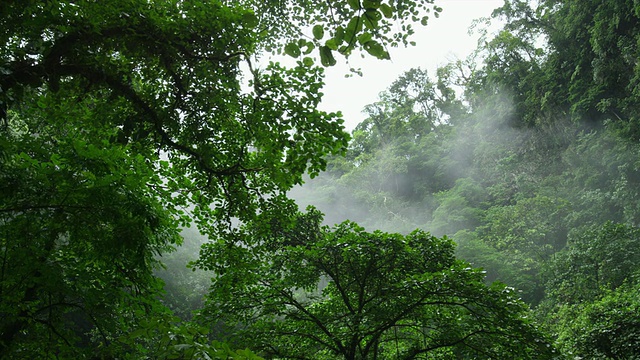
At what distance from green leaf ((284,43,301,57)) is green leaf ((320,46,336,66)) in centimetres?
15

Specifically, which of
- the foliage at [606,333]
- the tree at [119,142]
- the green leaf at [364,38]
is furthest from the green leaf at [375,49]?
the foliage at [606,333]

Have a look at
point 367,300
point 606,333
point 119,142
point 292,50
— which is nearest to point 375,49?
point 292,50

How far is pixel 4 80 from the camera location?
8.93 ft

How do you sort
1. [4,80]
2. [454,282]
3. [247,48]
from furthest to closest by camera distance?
[454,282], [247,48], [4,80]

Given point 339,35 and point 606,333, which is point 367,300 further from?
point 606,333

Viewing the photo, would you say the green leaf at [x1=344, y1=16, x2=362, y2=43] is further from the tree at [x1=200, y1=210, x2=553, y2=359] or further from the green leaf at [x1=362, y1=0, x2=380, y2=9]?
the tree at [x1=200, y1=210, x2=553, y2=359]

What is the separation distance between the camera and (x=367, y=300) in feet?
18.7

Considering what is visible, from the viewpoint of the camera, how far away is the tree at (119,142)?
9.41ft

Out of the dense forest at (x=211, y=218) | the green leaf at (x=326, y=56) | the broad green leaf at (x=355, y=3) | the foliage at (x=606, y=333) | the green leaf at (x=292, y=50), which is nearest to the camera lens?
the broad green leaf at (x=355, y=3)

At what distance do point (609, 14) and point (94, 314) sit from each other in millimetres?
22615

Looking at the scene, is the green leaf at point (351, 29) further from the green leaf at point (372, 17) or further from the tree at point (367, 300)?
the tree at point (367, 300)

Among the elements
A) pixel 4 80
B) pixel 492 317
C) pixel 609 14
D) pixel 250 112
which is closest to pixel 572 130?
pixel 609 14

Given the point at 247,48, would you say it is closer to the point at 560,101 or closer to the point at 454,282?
the point at 454,282

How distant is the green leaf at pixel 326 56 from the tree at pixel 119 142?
1303 mm
